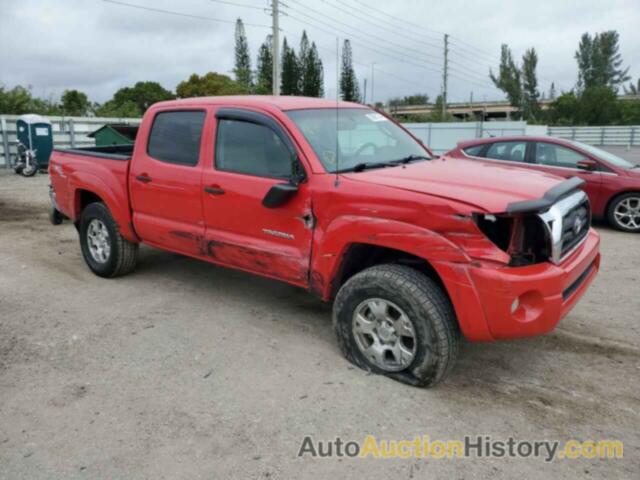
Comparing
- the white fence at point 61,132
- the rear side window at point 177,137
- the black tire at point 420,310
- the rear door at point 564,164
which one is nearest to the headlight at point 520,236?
the black tire at point 420,310

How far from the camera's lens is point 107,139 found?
1466cm

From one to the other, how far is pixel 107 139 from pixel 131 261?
1018cm

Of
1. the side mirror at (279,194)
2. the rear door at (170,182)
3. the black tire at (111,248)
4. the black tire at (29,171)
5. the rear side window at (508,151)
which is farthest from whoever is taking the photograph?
the black tire at (29,171)

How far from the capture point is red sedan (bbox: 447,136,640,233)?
820 centimetres

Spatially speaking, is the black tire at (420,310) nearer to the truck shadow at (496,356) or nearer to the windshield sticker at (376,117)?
the truck shadow at (496,356)

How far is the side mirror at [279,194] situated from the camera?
375cm

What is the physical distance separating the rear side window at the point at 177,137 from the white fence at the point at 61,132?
1480 centimetres

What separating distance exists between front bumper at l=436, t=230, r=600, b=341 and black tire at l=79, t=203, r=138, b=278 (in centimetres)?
363

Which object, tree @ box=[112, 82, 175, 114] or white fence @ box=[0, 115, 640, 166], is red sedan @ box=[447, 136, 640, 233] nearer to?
white fence @ box=[0, 115, 640, 166]

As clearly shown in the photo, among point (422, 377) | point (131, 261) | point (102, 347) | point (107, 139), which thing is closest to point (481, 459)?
point (422, 377)

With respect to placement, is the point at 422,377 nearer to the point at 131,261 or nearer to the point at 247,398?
the point at 247,398

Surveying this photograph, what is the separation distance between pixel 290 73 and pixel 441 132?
42981 mm

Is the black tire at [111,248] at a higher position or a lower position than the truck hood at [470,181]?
lower

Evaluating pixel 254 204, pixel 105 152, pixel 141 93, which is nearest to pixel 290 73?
pixel 141 93
